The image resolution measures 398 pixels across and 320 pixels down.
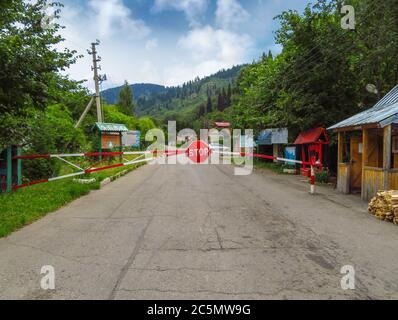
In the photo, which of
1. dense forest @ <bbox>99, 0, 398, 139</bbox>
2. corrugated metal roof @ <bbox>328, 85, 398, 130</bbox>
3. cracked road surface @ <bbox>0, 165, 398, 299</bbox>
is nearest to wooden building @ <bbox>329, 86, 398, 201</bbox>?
corrugated metal roof @ <bbox>328, 85, 398, 130</bbox>

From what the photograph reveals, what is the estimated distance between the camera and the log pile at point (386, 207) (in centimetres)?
727

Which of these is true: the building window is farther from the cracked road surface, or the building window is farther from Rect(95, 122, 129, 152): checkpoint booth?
Rect(95, 122, 129, 152): checkpoint booth

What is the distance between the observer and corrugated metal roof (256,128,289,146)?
20166 mm

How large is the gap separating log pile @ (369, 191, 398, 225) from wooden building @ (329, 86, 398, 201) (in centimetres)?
135

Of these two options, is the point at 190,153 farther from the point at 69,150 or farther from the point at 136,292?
the point at 136,292

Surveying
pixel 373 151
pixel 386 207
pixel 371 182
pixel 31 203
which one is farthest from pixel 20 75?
pixel 373 151

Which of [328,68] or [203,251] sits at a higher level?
[328,68]

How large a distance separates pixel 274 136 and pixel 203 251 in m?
18.5

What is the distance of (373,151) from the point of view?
11.4 metres

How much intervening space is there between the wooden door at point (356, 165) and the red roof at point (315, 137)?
2877 mm

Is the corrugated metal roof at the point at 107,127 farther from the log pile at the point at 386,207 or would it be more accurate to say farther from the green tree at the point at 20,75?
the log pile at the point at 386,207

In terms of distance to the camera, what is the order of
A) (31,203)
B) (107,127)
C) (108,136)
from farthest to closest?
(108,136) < (107,127) < (31,203)

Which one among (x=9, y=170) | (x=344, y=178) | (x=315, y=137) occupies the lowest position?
(x=344, y=178)

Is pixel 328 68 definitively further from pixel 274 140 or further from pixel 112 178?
pixel 112 178
